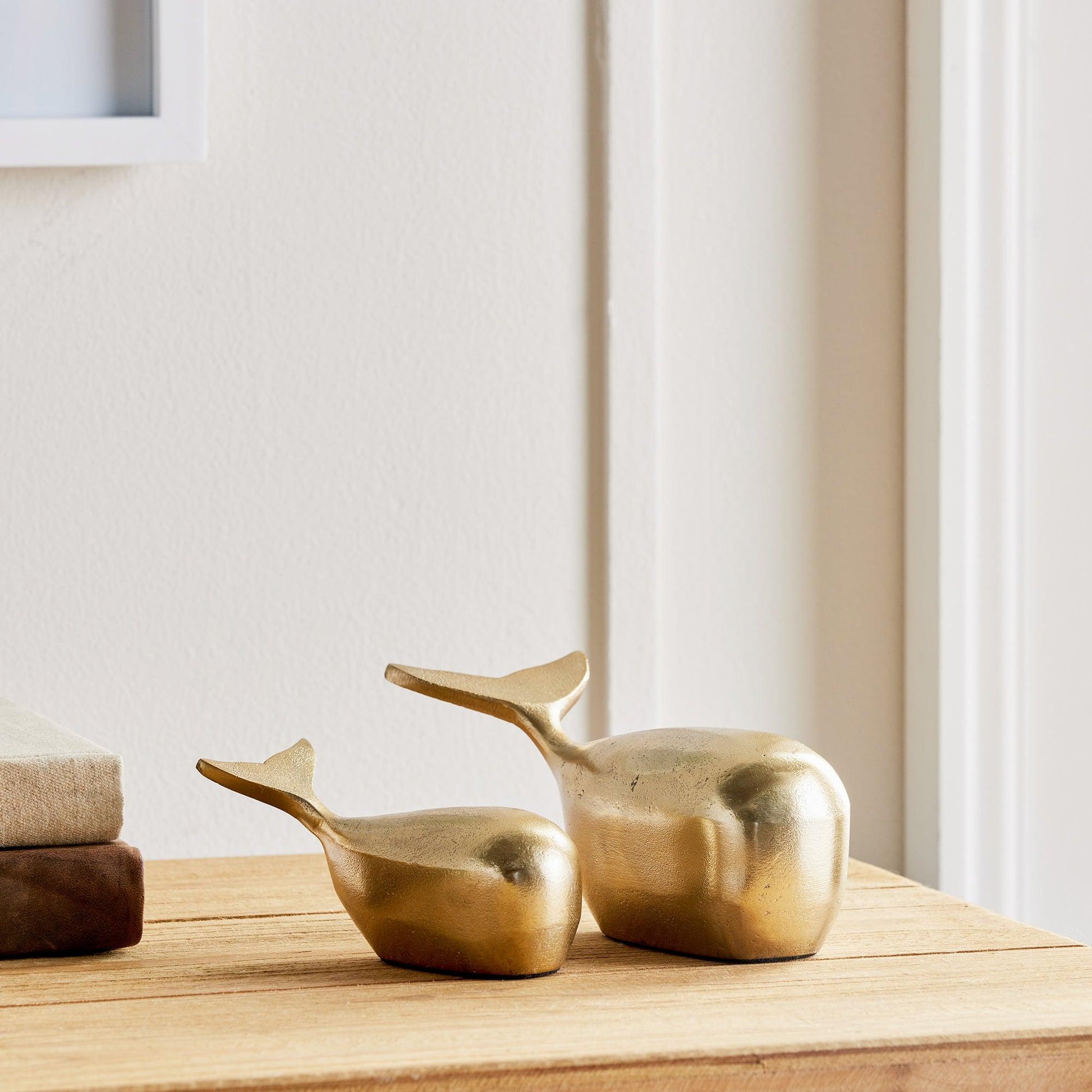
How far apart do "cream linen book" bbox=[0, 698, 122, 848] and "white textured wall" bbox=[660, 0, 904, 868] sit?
36 centimetres

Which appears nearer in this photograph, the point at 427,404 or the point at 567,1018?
the point at 567,1018

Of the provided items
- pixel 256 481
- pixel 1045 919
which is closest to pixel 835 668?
pixel 1045 919

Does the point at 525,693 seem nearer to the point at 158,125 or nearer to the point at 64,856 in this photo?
Result: the point at 64,856

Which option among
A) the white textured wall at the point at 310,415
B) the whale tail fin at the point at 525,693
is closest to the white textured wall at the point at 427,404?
the white textured wall at the point at 310,415

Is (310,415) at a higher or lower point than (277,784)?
higher

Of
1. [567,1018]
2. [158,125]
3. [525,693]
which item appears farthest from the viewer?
[158,125]

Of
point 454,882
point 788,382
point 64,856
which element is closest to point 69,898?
point 64,856

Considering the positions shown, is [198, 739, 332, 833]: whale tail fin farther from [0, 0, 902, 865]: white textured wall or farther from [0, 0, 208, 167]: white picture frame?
[0, 0, 208, 167]: white picture frame

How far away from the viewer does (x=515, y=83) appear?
2.24ft

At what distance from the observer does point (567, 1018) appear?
0.34 meters

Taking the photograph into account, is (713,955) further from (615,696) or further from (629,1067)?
(615,696)

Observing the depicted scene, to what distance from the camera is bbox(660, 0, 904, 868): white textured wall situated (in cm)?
71

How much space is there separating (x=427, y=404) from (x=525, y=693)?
0.84ft

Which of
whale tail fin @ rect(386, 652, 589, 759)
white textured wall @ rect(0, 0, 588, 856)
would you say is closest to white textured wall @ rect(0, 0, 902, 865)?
white textured wall @ rect(0, 0, 588, 856)
